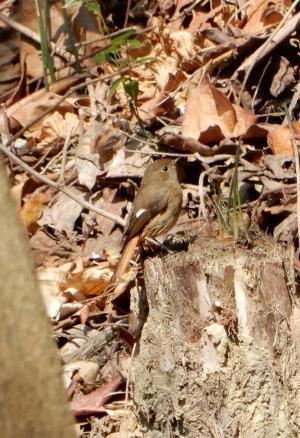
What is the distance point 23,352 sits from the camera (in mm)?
1262

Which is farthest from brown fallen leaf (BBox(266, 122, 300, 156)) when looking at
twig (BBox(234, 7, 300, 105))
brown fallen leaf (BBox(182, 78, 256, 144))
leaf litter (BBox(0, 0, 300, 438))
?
twig (BBox(234, 7, 300, 105))

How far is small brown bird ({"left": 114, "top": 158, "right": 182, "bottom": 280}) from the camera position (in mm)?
4984

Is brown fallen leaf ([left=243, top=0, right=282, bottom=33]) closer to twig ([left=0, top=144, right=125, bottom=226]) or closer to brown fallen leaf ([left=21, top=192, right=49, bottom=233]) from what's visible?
twig ([left=0, top=144, right=125, bottom=226])

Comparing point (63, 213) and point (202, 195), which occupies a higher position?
point (202, 195)

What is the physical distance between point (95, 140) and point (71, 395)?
1.84 metres

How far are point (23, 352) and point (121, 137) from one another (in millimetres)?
4601

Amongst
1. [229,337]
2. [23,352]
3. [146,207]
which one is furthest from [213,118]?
[23,352]

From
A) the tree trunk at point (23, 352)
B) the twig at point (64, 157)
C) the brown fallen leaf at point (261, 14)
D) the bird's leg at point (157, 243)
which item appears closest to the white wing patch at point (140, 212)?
the bird's leg at point (157, 243)

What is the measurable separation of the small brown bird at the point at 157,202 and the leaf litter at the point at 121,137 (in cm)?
14

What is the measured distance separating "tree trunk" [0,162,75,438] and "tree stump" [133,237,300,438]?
7.25ft

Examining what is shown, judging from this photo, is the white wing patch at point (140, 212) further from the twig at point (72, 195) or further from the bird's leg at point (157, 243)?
the twig at point (72, 195)

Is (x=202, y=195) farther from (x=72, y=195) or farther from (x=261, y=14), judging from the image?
(x=261, y=14)

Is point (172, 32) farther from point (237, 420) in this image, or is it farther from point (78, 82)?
point (237, 420)

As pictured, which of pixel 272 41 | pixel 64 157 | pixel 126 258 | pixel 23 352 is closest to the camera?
pixel 23 352
